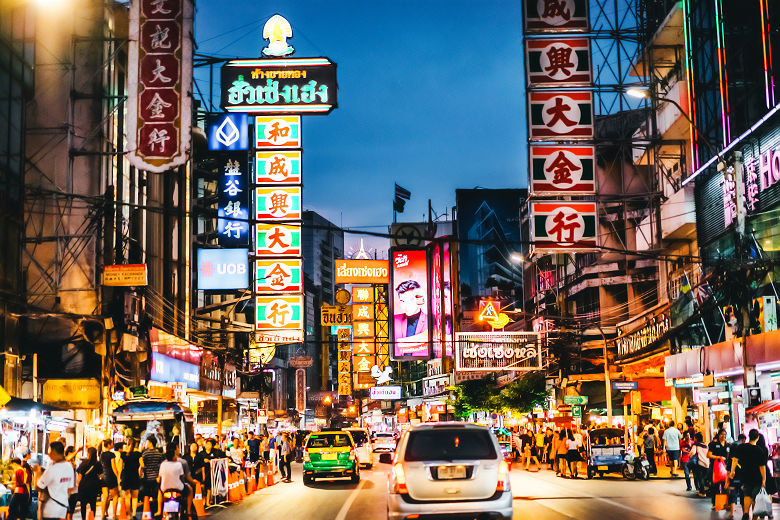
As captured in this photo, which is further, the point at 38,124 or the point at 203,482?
the point at 38,124

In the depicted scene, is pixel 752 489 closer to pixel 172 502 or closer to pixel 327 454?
pixel 172 502

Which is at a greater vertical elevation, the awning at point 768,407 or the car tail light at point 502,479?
the awning at point 768,407

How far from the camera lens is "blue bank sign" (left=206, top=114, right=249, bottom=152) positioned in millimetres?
48438

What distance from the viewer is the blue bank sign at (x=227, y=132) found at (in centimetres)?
4844

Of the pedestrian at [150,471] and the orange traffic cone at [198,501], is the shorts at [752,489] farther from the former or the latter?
the orange traffic cone at [198,501]

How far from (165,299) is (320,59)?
15.1m

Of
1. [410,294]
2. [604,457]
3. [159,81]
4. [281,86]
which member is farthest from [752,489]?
[410,294]

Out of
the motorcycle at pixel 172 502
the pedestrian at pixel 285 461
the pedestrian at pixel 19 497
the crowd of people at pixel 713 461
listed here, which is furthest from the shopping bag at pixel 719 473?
the pedestrian at pixel 285 461

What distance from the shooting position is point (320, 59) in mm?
42406

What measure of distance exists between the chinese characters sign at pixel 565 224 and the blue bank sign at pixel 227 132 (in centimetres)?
2046

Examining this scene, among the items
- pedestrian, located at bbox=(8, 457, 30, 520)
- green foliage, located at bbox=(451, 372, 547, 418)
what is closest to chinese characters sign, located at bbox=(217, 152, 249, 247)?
green foliage, located at bbox=(451, 372, 547, 418)

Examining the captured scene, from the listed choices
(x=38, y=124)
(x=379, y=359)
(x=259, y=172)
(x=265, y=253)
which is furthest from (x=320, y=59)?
(x=379, y=359)

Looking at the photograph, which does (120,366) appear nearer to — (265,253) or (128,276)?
(128,276)

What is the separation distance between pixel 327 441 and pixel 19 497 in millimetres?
15707
